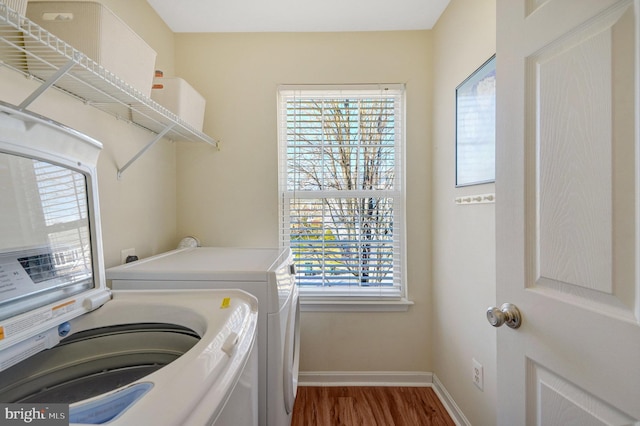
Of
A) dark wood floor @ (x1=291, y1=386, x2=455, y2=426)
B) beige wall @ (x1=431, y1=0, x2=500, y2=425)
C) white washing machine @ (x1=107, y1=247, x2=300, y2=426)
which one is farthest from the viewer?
dark wood floor @ (x1=291, y1=386, x2=455, y2=426)

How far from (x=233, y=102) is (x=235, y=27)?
473 mm

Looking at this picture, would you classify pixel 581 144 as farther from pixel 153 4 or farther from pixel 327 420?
pixel 153 4

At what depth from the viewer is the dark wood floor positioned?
160cm

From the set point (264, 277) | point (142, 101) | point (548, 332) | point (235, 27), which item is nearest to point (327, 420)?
point (264, 277)

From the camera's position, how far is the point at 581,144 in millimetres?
619

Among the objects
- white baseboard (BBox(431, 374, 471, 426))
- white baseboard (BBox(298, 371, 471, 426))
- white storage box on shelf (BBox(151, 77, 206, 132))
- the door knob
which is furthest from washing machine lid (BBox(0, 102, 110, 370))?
white baseboard (BBox(431, 374, 471, 426))

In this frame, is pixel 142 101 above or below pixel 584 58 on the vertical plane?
above

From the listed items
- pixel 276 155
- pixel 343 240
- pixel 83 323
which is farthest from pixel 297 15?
pixel 83 323

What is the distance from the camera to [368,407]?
5.58 feet

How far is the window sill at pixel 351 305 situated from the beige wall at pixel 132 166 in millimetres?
1012

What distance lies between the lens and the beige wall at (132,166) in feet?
3.39

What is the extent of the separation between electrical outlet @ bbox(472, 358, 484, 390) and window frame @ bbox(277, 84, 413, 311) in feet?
1.74

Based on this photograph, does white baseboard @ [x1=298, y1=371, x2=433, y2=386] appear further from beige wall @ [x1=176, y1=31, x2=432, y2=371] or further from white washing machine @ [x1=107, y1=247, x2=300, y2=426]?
white washing machine @ [x1=107, y1=247, x2=300, y2=426]

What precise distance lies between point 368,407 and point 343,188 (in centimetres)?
139
